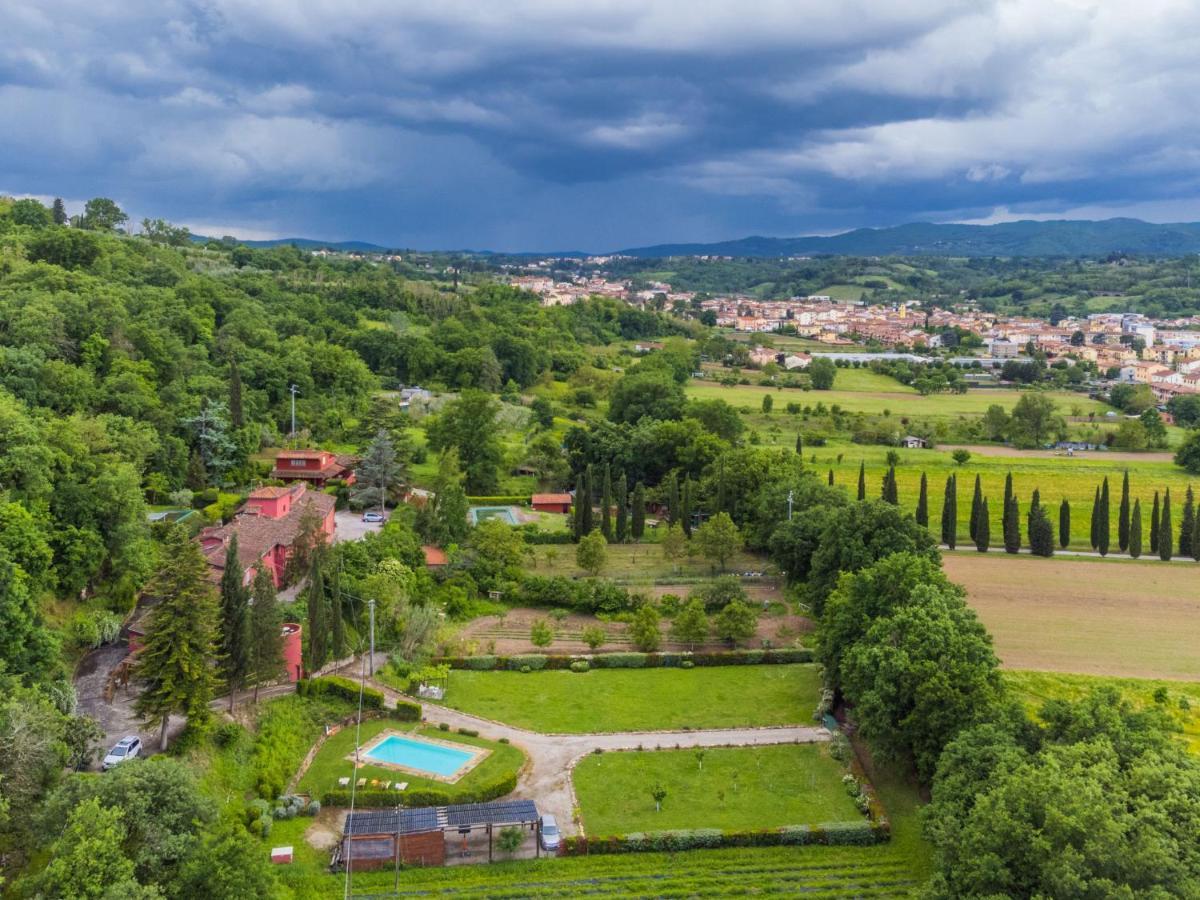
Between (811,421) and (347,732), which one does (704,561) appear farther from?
(811,421)

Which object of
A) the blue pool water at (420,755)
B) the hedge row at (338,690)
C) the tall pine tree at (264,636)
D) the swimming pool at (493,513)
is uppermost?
the tall pine tree at (264,636)

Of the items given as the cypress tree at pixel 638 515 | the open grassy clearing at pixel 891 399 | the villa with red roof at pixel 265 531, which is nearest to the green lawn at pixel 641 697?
the villa with red roof at pixel 265 531

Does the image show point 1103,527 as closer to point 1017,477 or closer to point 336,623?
point 1017,477

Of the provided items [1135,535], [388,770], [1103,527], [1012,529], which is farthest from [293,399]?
[1135,535]

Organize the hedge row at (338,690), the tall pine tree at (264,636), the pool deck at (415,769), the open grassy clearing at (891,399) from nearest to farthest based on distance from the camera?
the pool deck at (415,769) → the tall pine tree at (264,636) → the hedge row at (338,690) → the open grassy clearing at (891,399)

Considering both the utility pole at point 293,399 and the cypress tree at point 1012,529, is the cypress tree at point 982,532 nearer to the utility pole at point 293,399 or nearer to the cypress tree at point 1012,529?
the cypress tree at point 1012,529

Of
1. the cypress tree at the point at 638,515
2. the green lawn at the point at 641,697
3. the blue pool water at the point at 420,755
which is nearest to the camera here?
the blue pool water at the point at 420,755
